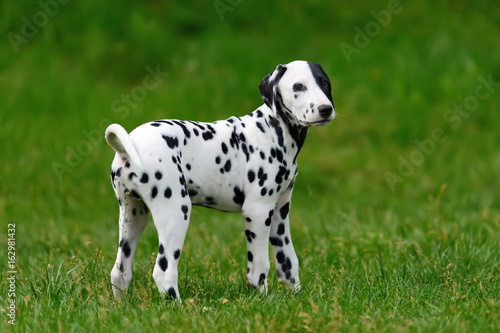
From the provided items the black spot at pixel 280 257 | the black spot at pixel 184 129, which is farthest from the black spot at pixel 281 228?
the black spot at pixel 184 129

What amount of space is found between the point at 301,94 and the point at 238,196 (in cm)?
79

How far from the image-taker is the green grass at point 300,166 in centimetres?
434

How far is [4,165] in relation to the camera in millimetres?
9578

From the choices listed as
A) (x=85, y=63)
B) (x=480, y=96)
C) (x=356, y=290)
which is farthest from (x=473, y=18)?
(x=356, y=290)

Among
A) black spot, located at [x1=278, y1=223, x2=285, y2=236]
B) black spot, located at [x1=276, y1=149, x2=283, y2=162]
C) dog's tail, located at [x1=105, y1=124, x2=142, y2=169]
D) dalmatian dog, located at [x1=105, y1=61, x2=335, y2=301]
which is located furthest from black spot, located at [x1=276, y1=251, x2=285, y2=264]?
dog's tail, located at [x1=105, y1=124, x2=142, y2=169]

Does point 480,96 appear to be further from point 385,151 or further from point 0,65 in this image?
point 0,65
